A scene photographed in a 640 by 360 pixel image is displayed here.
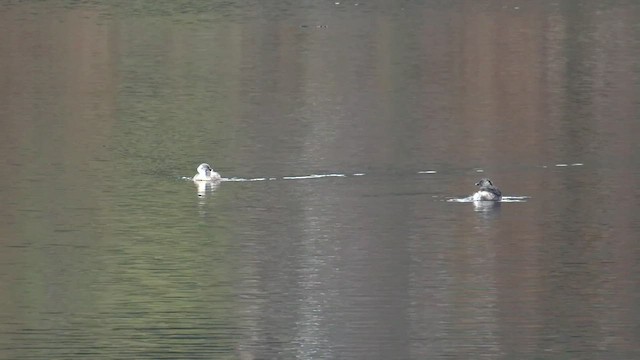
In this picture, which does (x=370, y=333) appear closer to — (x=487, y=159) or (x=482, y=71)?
(x=487, y=159)

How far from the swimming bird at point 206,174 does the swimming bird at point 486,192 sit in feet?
15.0

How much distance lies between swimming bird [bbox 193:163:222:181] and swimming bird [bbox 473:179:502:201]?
458 centimetres

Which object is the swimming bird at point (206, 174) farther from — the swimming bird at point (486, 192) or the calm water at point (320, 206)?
the swimming bird at point (486, 192)

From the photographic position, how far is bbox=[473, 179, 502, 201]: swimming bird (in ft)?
95.5

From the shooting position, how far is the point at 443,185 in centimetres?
3130

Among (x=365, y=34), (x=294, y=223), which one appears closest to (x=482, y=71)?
(x=365, y=34)

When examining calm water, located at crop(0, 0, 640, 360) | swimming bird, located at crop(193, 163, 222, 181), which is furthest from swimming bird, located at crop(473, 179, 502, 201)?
swimming bird, located at crop(193, 163, 222, 181)

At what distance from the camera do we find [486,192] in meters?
29.1

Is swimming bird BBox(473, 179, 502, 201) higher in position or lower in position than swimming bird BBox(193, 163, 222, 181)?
lower

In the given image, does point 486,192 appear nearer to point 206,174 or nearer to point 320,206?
point 320,206

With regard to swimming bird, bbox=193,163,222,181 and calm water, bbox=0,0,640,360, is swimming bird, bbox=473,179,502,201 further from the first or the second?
swimming bird, bbox=193,163,222,181

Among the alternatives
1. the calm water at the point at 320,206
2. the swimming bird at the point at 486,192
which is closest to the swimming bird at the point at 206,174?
the calm water at the point at 320,206

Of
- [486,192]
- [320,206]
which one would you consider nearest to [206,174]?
[320,206]

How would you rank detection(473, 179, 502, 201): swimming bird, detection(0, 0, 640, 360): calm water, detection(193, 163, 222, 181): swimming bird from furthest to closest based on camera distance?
detection(193, 163, 222, 181): swimming bird, detection(473, 179, 502, 201): swimming bird, detection(0, 0, 640, 360): calm water
